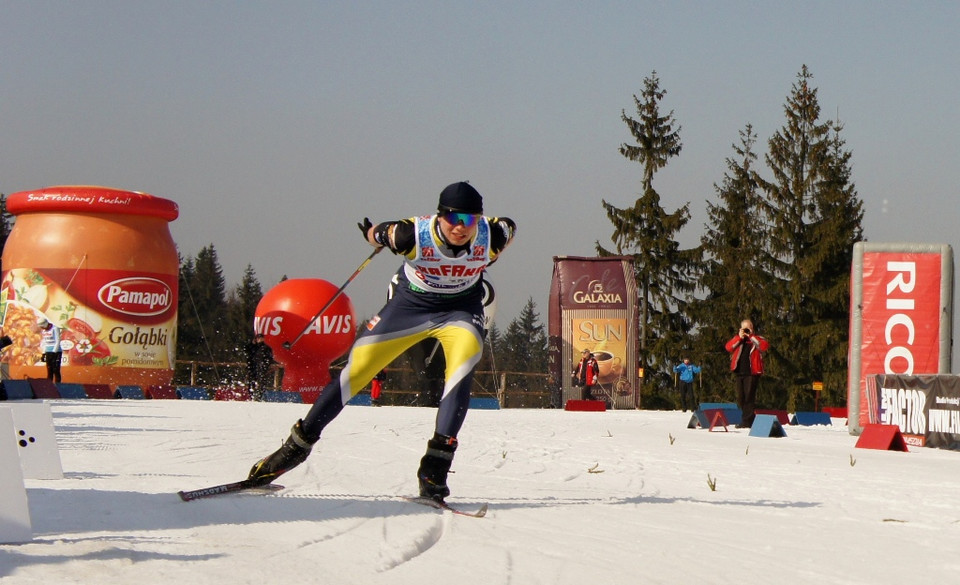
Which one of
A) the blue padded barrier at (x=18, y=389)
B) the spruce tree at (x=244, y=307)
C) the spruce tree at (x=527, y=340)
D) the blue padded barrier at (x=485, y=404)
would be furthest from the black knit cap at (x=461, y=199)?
the spruce tree at (x=527, y=340)

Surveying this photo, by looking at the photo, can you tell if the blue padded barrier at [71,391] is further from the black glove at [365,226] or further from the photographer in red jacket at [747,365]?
the black glove at [365,226]

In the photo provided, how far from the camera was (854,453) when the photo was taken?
12453 mm

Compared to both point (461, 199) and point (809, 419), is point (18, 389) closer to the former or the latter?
point (809, 419)

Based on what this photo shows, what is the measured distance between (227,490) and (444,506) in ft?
3.59

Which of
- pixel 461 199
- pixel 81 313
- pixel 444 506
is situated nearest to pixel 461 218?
pixel 461 199

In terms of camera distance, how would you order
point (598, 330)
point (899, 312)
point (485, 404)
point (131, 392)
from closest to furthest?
point (899, 312) → point (131, 392) → point (485, 404) → point (598, 330)

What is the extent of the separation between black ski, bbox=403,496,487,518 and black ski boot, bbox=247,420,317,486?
0.62 meters

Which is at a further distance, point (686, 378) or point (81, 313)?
point (81, 313)

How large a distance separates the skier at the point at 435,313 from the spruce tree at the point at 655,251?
39.6 m

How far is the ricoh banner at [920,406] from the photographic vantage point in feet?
46.3

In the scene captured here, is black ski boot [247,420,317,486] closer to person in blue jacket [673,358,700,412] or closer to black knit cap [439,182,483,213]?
black knit cap [439,182,483,213]

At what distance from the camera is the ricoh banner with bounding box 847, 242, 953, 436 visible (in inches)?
657

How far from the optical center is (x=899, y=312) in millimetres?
16891

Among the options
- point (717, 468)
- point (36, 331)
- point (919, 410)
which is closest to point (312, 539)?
point (717, 468)
